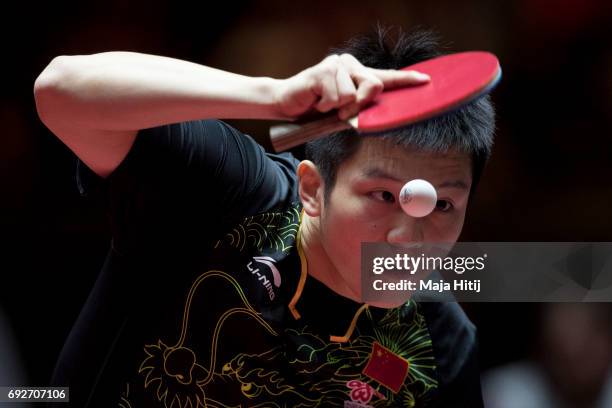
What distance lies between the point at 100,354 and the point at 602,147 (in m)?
1.30

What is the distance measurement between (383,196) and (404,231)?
0.19ft

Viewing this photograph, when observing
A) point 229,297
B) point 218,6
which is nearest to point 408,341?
point 229,297

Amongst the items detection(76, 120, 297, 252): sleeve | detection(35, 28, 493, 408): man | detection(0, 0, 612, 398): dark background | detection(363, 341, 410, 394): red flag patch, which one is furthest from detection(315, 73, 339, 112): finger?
detection(0, 0, 612, 398): dark background

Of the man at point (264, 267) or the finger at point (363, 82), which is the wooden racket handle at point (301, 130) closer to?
the finger at point (363, 82)

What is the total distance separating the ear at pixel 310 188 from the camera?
1.23m

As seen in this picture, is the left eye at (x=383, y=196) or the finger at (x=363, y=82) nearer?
the finger at (x=363, y=82)

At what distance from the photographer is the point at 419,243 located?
117cm

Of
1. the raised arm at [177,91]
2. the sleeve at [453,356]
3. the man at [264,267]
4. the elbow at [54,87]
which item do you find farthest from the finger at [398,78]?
the sleeve at [453,356]

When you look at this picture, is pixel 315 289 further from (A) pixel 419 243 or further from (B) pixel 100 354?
(B) pixel 100 354

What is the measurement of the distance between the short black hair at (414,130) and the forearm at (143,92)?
27cm

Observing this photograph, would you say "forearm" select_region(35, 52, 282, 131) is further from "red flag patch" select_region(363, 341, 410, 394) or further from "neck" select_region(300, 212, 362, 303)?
"red flag patch" select_region(363, 341, 410, 394)

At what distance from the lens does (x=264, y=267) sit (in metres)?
1.26

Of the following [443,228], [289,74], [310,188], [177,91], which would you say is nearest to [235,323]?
[310,188]

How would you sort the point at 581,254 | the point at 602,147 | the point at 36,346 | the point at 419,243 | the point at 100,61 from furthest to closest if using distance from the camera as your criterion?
the point at 602,147
the point at 581,254
the point at 36,346
the point at 419,243
the point at 100,61
